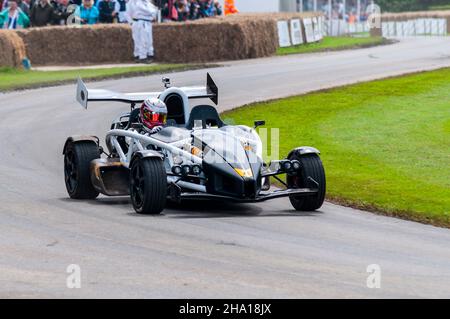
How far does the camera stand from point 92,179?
51.8 ft

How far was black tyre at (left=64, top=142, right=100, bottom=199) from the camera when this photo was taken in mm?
15938

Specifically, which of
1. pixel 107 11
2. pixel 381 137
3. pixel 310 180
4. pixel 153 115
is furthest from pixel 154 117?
pixel 107 11

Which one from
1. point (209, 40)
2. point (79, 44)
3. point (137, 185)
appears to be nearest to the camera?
point (137, 185)

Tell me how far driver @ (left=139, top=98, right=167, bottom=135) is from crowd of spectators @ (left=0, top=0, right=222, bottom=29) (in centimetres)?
2069

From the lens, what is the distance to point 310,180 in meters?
14.6

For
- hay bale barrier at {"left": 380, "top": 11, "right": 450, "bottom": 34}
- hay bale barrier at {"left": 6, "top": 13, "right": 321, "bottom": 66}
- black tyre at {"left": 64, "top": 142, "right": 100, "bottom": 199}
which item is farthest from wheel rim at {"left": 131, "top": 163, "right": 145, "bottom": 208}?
hay bale barrier at {"left": 380, "top": 11, "right": 450, "bottom": 34}

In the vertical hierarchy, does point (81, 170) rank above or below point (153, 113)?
below

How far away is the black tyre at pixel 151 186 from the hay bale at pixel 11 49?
20.2 metres

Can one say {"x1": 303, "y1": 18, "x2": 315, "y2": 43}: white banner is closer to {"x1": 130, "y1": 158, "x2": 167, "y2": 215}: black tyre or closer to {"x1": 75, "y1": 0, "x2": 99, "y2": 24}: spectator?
{"x1": 75, "y1": 0, "x2": 99, "y2": 24}: spectator

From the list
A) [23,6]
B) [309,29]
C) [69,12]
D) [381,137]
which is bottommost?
[381,137]

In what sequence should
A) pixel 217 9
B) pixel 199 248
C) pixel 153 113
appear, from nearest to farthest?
pixel 199 248
pixel 153 113
pixel 217 9

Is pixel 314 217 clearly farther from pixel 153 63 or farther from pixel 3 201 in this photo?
pixel 153 63

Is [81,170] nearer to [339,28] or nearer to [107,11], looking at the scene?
[107,11]

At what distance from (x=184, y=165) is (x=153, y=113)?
1.63m
